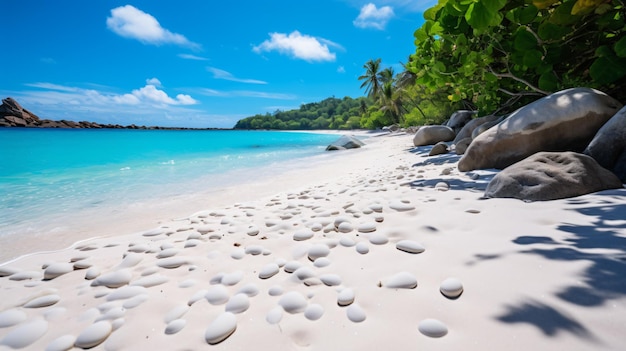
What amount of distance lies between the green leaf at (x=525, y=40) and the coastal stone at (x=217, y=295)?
209 inches

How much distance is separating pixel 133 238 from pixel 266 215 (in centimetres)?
151

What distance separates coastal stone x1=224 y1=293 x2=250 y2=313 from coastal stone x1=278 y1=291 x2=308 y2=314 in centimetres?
19

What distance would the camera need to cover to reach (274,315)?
4.47ft

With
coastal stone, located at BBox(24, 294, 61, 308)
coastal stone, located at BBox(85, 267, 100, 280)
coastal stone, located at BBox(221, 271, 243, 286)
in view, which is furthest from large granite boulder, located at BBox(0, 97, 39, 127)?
coastal stone, located at BBox(221, 271, 243, 286)

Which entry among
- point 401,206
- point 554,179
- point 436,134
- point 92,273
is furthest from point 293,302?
point 436,134

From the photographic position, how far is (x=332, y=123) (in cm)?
10262

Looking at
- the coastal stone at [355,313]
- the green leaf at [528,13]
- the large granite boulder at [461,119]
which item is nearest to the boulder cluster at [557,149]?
the green leaf at [528,13]

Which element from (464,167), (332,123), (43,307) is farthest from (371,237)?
(332,123)

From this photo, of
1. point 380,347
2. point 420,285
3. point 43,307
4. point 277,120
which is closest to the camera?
point 380,347

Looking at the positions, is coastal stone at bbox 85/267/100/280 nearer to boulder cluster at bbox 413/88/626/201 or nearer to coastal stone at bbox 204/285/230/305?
coastal stone at bbox 204/285/230/305

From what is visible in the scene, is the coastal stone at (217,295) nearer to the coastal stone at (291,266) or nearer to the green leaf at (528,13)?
the coastal stone at (291,266)

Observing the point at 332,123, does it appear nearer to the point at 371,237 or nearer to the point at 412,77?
the point at 412,77

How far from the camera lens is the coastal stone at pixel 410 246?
1850mm

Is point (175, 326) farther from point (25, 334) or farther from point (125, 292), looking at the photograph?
point (25, 334)
